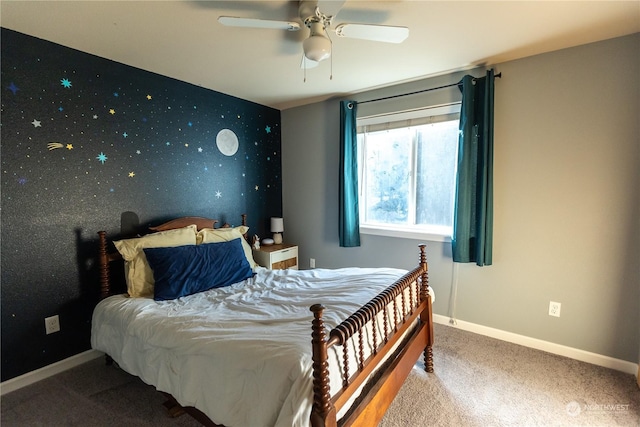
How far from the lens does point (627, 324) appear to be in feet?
7.24

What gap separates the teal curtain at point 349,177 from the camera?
3.37 metres

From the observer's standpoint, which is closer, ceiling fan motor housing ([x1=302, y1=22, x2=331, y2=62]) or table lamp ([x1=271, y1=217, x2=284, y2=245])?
ceiling fan motor housing ([x1=302, y1=22, x2=331, y2=62])

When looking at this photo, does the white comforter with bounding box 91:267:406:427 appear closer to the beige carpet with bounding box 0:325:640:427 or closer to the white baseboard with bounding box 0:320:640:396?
the beige carpet with bounding box 0:325:640:427

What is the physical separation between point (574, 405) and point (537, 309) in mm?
805

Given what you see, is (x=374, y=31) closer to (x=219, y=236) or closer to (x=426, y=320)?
(x=426, y=320)

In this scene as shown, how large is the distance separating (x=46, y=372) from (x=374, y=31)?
3.22 meters

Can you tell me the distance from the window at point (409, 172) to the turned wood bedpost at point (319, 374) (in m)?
2.12

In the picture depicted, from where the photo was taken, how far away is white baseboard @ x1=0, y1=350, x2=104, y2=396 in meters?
2.08

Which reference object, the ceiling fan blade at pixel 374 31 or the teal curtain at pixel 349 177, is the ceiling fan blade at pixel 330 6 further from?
the teal curtain at pixel 349 177

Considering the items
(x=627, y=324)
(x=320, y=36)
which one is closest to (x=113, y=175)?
(x=320, y=36)

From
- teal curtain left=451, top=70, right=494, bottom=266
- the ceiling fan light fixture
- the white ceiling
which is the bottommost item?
teal curtain left=451, top=70, right=494, bottom=266

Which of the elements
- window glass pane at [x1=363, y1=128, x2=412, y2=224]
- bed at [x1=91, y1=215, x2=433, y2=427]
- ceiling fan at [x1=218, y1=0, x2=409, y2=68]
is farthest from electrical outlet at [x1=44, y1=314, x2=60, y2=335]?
window glass pane at [x1=363, y1=128, x2=412, y2=224]

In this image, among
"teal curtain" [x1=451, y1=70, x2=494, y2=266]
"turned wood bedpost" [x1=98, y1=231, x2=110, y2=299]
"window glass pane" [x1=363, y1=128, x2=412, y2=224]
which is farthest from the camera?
"window glass pane" [x1=363, y1=128, x2=412, y2=224]

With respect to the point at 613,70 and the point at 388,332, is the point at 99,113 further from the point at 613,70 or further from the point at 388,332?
the point at 613,70
